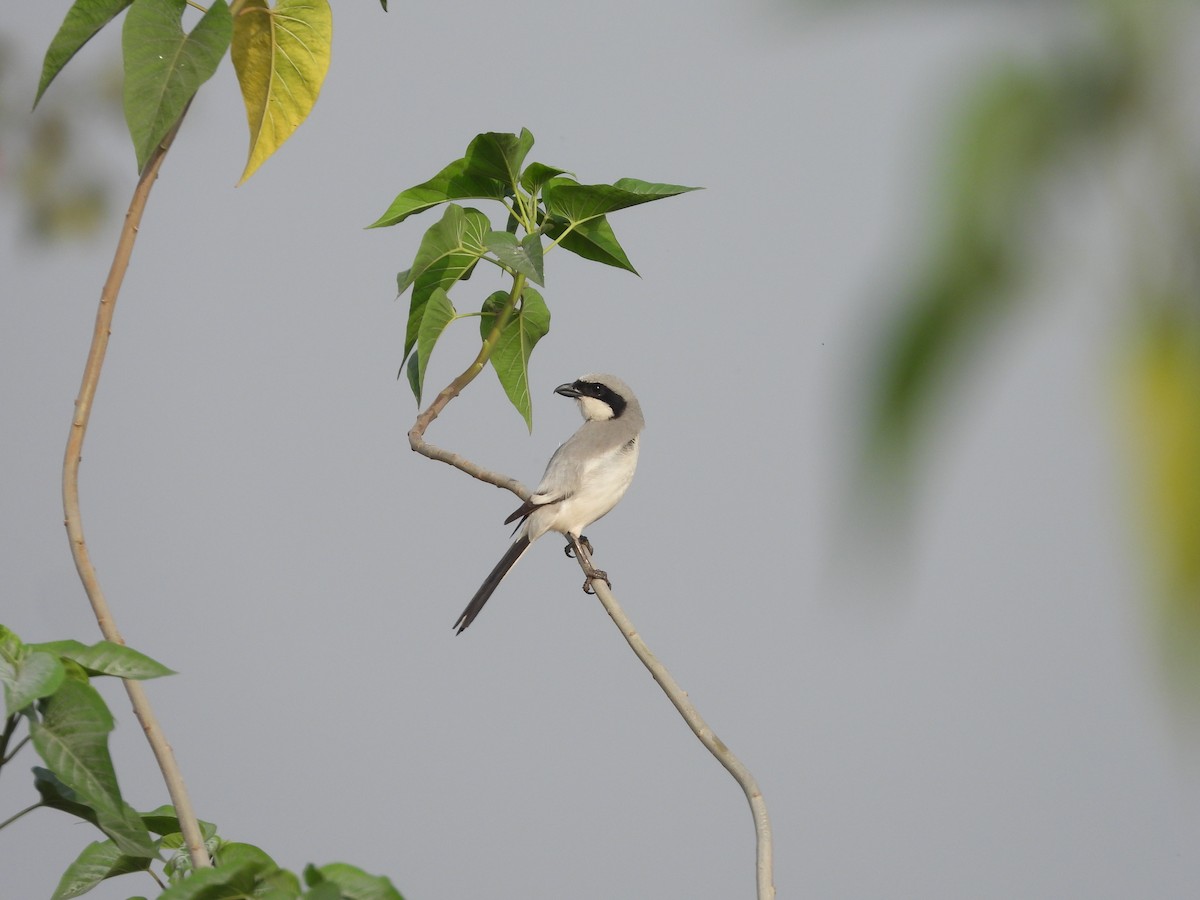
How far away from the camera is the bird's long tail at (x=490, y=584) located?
2127 mm

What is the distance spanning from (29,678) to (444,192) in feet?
2.61

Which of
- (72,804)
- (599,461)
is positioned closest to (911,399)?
(72,804)

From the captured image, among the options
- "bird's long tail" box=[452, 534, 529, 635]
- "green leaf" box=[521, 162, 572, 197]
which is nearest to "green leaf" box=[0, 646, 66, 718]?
"green leaf" box=[521, 162, 572, 197]

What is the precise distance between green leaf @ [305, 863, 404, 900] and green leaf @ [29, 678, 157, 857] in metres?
0.15

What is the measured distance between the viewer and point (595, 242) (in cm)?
141

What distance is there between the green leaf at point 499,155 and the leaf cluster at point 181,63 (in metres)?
0.23

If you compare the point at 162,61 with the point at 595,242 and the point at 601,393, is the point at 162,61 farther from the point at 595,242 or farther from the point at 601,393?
the point at 601,393

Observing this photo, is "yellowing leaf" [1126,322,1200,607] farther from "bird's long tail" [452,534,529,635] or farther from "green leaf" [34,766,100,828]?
"bird's long tail" [452,534,529,635]

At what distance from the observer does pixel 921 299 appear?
0.20 meters

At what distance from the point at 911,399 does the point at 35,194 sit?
2881mm

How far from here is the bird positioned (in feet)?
7.23

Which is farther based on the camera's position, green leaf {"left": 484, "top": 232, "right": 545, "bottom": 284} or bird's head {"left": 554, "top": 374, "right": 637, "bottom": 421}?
bird's head {"left": 554, "top": 374, "right": 637, "bottom": 421}

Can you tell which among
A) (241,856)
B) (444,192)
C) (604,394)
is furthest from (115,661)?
(604,394)

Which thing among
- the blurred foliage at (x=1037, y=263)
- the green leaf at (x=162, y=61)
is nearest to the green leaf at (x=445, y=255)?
the green leaf at (x=162, y=61)
